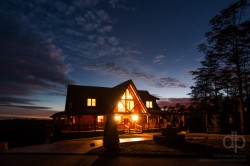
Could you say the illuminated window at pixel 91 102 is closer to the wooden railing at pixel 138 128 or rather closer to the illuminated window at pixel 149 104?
the wooden railing at pixel 138 128

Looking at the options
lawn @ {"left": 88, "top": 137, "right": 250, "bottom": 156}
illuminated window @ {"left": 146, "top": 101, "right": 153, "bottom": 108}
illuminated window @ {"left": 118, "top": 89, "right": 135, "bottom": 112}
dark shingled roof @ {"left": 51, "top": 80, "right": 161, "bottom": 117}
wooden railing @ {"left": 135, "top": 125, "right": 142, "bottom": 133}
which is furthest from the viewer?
illuminated window @ {"left": 146, "top": 101, "right": 153, "bottom": 108}

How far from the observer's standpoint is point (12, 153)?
52.5 feet

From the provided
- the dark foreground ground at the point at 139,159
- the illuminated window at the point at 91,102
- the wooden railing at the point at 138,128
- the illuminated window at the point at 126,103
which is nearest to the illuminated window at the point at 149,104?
the illuminated window at the point at 126,103

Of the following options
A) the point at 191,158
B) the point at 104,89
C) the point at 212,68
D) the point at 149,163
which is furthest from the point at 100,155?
the point at 212,68

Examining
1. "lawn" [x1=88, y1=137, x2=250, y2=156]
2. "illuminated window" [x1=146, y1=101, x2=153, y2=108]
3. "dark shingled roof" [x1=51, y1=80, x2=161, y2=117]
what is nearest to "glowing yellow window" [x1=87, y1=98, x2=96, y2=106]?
"dark shingled roof" [x1=51, y1=80, x2=161, y2=117]

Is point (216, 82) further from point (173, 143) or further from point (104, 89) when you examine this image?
point (173, 143)

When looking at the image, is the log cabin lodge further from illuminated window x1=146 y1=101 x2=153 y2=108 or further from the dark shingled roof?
illuminated window x1=146 y1=101 x2=153 y2=108

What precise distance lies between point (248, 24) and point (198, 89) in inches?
1004

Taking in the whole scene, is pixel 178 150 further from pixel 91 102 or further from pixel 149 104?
pixel 149 104

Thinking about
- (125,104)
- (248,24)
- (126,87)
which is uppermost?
(248,24)

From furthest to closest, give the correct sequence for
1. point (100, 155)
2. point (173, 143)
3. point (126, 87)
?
point (126, 87), point (173, 143), point (100, 155)

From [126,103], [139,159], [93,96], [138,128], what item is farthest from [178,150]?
[93,96]

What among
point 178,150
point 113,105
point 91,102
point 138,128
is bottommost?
point 138,128

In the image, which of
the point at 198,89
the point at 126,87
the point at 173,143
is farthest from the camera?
the point at 198,89
